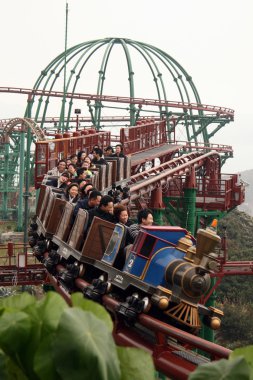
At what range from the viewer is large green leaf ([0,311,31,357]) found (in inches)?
58.6

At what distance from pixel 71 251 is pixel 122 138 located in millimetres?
14706

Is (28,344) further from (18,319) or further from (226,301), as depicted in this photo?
(226,301)

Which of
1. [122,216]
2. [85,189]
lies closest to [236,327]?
[85,189]

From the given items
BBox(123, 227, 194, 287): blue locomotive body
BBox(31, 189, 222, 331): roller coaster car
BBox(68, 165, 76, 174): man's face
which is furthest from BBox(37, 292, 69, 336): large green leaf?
BBox(68, 165, 76, 174): man's face

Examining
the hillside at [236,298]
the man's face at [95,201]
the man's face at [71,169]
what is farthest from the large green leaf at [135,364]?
the hillside at [236,298]

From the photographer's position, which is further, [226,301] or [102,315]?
[226,301]

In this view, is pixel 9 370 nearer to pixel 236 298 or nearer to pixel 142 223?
pixel 142 223

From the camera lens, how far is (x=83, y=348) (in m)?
1.41

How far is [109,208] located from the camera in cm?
796

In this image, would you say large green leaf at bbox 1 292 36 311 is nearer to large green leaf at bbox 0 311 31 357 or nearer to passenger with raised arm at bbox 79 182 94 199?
large green leaf at bbox 0 311 31 357

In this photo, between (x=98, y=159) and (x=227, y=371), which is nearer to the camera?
(x=227, y=371)

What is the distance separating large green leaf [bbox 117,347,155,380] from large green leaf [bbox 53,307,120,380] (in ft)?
0.14

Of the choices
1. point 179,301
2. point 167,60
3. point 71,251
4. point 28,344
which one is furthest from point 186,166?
point 167,60

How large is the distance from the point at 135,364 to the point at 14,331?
27 centimetres
